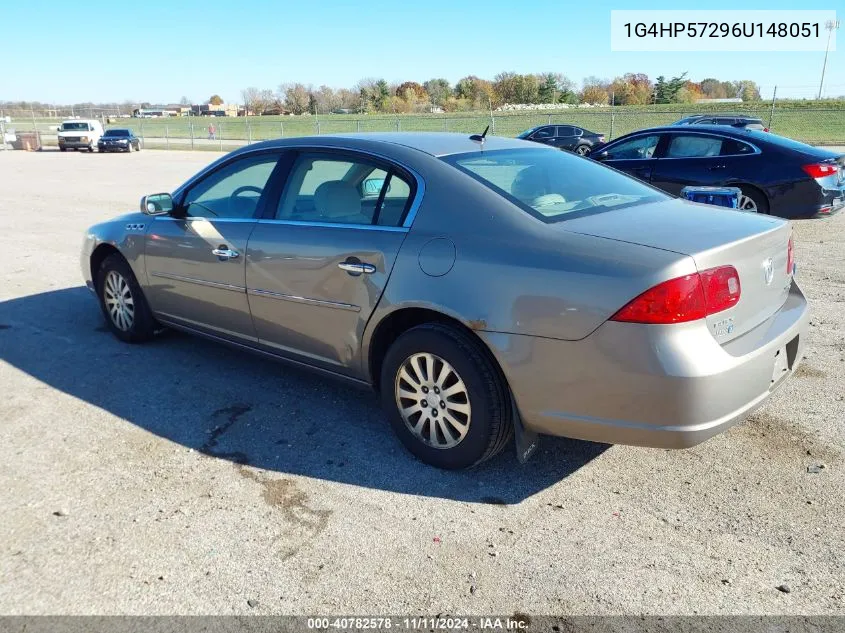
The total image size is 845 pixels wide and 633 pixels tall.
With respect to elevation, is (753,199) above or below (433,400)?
below

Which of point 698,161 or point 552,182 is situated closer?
point 552,182

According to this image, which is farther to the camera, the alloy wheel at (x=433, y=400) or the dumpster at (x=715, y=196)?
the dumpster at (x=715, y=196)

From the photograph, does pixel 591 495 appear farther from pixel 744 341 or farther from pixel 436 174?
pixel 436 174

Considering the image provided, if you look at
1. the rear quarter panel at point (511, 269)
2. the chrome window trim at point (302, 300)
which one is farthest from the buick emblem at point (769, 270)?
the chrome window trim at point (302, 300)

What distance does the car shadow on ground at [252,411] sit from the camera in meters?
3.43

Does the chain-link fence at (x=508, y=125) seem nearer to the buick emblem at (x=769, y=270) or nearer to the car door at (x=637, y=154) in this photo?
the car door at (x=637, y=154)

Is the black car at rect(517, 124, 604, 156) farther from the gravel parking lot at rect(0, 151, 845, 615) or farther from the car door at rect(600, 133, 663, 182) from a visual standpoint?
the gravel parking lot at rect(0, 151, 845, 615)

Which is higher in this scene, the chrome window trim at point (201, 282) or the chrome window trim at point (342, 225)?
the chrome window trim at point (342, 225)

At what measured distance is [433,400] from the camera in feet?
11.0

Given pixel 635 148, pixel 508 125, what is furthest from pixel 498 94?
pixel 635 148

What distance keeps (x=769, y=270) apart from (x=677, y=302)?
0.81 metres

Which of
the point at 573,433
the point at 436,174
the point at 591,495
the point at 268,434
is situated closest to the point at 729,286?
the point at 573,433

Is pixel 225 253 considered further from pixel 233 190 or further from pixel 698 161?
pixel 698 161

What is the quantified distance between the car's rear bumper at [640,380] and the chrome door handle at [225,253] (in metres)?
1.90
